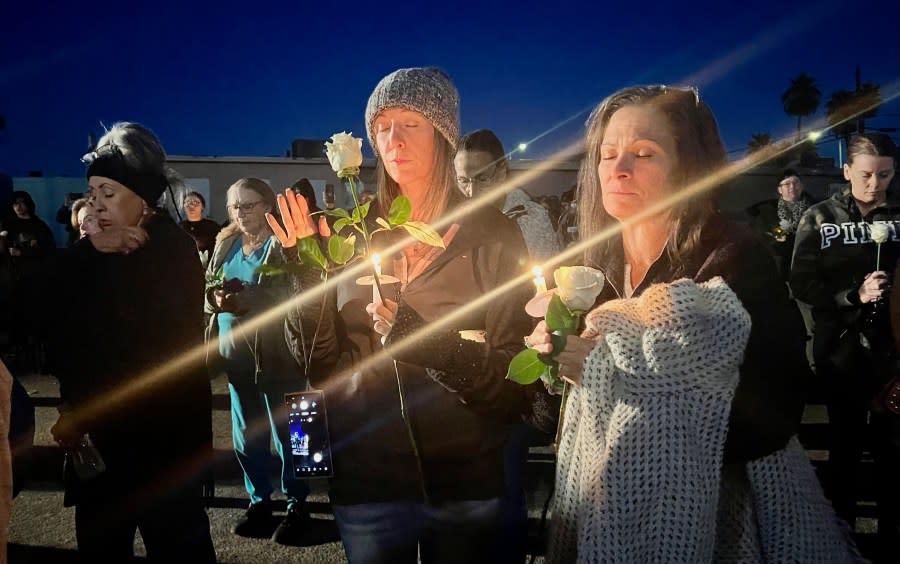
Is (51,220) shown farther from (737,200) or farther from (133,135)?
(737,200)

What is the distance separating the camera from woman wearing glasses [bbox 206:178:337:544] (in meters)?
4.11

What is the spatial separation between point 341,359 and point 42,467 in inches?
180

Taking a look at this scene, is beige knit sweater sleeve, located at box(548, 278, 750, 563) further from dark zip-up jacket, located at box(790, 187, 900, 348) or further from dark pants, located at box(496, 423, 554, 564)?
dark zip-up jacket, located at box(790, 187, 900, 348)

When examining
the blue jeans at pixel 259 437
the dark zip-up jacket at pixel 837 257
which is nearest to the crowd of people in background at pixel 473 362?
the dark zip-up jacket at pixel 837 257

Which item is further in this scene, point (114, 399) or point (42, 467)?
point (42, 467)

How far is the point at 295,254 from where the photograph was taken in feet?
6.38

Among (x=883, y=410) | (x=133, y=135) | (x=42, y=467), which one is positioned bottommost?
(x=42, y=467)

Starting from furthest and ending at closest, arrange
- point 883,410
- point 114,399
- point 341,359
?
point 883,410 → point 114,399 → point 341,359

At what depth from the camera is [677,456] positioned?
1.40 meters

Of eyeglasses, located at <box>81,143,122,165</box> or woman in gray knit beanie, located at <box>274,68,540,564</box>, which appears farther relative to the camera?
eyeglasses, located at <box>81,143,122,165</box>

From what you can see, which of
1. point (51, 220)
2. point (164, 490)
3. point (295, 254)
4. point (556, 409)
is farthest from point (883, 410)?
point (51, 220)

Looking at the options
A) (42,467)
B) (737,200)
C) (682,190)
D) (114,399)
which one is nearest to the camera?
(682,190)

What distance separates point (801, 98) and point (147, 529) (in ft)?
224

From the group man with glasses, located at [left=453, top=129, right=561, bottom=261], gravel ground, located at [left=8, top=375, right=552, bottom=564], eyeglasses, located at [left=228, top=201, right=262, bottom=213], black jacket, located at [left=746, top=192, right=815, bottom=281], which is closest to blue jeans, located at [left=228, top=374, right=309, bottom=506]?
gravel ground, located at [left=8, top=375, right=552, bottom=564]
